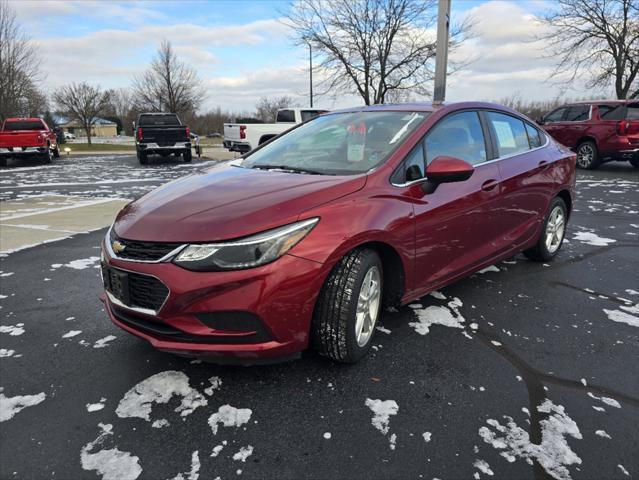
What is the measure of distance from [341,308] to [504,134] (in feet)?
8.11

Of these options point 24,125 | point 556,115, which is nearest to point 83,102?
point 24,125

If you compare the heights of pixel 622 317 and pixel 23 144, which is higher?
pixel 23 144

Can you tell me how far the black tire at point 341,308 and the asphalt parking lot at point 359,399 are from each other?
0.19 metres

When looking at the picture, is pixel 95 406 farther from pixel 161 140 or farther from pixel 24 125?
Result: pixel 24 125

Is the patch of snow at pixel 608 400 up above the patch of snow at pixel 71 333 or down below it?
below

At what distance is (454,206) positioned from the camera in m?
3.11

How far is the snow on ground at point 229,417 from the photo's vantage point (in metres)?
2.14

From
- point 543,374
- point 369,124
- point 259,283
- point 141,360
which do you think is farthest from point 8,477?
point 369,124

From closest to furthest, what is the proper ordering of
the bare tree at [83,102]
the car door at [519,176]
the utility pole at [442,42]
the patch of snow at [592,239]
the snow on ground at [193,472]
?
the snow on ground at [193,472], the car door at [519,176], the patch of snow at [592,239], the utility pole at [442,42], the bare tree at [83,102]

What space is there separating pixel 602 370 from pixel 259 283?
6.76ft

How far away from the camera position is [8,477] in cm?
183

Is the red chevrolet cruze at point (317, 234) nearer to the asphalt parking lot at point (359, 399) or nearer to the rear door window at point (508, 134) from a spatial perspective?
the rear door window at point (508, 134)

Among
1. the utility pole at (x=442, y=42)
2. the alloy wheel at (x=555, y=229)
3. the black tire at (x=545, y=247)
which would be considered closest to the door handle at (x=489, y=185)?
the black tire at (x=545, y=247)

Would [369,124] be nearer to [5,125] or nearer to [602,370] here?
[602,370]
